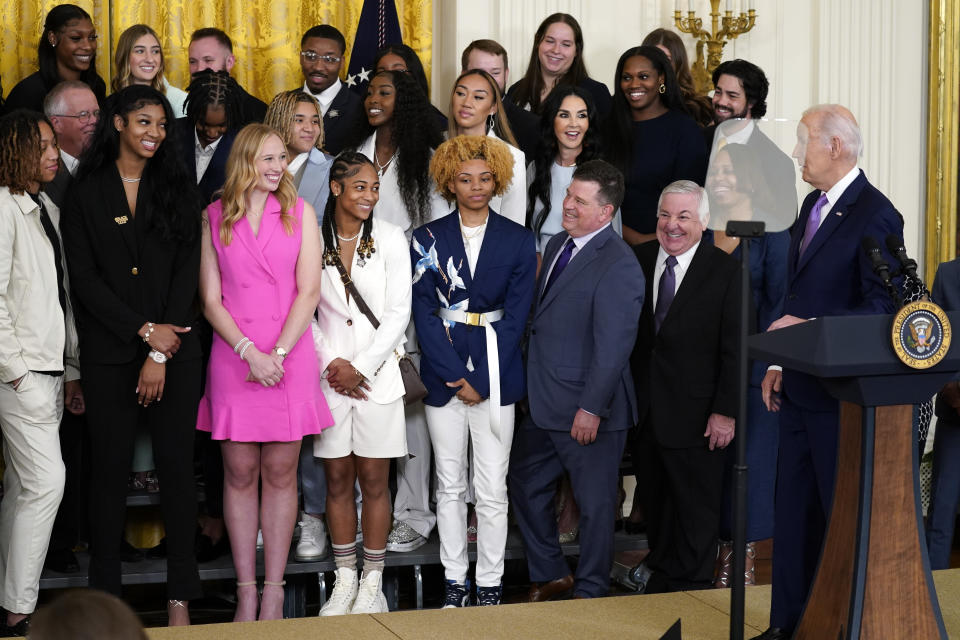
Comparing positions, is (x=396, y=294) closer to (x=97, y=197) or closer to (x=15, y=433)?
Answer: (x=97, y=197)

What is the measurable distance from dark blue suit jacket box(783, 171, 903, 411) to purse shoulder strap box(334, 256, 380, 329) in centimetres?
152

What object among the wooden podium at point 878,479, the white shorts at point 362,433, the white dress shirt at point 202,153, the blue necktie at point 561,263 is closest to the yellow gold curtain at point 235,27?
the white dress shirt at point 202,153

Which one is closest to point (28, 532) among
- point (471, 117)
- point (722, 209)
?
point (471, 117)

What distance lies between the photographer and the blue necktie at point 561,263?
450 centimetres

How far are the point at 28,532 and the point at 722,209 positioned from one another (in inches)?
103

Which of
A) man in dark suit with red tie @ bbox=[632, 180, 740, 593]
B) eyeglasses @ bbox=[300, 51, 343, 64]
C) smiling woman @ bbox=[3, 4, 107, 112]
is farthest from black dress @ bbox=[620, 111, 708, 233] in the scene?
smiling woman @ bbox=[3, 4, 107, 112]

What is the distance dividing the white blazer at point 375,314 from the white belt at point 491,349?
0.64 ft

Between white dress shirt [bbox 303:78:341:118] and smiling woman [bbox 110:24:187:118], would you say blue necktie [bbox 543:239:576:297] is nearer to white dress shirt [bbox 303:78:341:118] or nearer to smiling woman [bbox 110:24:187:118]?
white dress shirt [bbox 303:78:341:118]

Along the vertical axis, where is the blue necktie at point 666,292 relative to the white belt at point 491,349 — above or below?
above

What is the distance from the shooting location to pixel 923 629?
2.79 m

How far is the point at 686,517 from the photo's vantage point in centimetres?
443

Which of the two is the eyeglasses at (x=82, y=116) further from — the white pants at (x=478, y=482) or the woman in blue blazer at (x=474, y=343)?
the white pants at (x=478, y=482)

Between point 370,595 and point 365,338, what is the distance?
3.06 feet

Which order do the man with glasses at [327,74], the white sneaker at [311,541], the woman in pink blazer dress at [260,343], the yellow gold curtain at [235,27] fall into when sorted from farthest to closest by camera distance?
the yellow gold curtain at [235,27]
the man with glasses at [327,74]
the white sneaker at [311,541]
the woman in pink blazer dress at [260,343]
